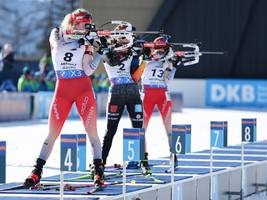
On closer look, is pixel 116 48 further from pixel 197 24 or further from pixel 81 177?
pixel 197 24

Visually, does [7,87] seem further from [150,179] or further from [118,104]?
[150,179]

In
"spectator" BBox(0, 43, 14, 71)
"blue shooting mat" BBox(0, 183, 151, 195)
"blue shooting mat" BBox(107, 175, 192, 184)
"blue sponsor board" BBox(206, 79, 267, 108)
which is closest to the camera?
"blue shooting mat" BBox(0, 183, 151, 195)

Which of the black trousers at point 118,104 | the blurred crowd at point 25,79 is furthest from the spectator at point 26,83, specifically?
the black trousers at point 118,104

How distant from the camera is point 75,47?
39.8 feet

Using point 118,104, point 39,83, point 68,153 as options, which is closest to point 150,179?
point 118,104

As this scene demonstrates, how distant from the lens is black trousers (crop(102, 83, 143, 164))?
13.6m

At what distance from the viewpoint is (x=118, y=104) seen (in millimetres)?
13570

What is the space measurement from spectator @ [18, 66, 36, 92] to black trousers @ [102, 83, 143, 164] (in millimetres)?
17761

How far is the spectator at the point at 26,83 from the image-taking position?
31.3m

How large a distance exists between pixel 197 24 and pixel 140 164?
30.7 meters

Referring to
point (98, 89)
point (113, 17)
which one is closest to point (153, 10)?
point (113, 17)

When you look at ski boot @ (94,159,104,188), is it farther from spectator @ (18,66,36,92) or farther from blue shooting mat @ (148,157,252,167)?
spectator @ (18,66,36,92)

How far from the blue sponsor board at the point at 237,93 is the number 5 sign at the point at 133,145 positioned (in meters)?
29.4

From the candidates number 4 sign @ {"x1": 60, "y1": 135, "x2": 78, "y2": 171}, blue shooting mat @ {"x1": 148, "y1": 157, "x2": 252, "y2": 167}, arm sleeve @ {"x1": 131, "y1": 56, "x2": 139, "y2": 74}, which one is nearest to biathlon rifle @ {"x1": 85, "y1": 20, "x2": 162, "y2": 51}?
arm sleeve @ {"x1": 131, "y1": 56, "x2": 139, "y2": 74}
